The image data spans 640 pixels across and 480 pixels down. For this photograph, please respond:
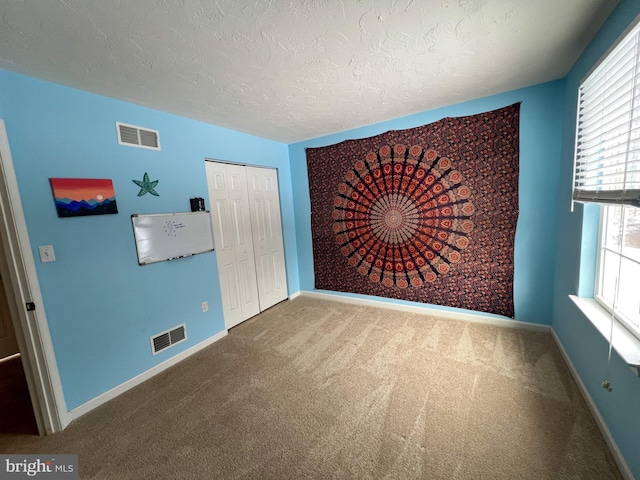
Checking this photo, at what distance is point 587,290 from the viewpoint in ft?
5.83

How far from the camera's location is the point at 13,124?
149 centimetres

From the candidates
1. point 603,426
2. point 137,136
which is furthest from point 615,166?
point 137,136

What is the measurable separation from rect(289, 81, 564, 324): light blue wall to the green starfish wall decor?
275 centimetres

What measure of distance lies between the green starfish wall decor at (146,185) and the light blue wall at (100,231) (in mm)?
38

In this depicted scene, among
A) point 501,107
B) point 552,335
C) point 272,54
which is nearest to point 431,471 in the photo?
point 552,335

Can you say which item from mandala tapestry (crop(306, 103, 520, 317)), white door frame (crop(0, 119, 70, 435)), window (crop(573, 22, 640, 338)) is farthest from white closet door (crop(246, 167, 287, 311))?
window (crop(573, 22, 640, 338))

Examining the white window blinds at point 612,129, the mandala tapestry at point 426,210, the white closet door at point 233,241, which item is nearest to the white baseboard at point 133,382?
the white closet door at point 233,241

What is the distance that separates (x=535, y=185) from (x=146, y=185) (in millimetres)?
3489

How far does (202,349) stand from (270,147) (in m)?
2.61

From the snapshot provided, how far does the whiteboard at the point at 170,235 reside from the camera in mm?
2080

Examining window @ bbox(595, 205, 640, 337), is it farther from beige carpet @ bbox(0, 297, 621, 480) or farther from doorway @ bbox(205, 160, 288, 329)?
doorway @ bbox(205, 160, 288, 329)

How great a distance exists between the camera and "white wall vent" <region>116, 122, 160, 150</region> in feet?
6.45

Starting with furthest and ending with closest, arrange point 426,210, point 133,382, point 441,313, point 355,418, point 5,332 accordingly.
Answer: point 441,313 < point 426,210 < point 5,332 < point 133,382 < point 355,418

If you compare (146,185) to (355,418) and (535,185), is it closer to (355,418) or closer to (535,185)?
(355,418)
